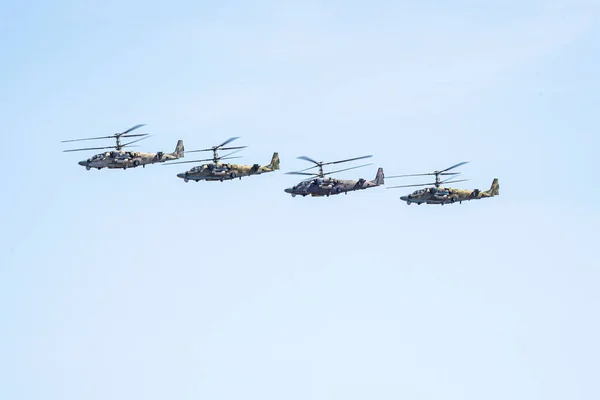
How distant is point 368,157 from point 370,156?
2383mm

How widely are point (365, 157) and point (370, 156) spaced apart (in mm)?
3062

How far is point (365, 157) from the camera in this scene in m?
200

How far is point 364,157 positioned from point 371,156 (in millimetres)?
3851

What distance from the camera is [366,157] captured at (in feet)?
655

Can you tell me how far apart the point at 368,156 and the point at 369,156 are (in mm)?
759

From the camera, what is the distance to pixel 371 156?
196000 millimetres

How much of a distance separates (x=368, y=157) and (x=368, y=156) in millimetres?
1009

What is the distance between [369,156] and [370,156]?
25.1 inches

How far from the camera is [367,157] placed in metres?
199

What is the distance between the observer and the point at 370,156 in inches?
7741

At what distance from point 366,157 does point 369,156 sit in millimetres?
2277

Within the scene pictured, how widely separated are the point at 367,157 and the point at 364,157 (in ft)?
1.91

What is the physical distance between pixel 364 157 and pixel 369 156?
2582 millimetres
